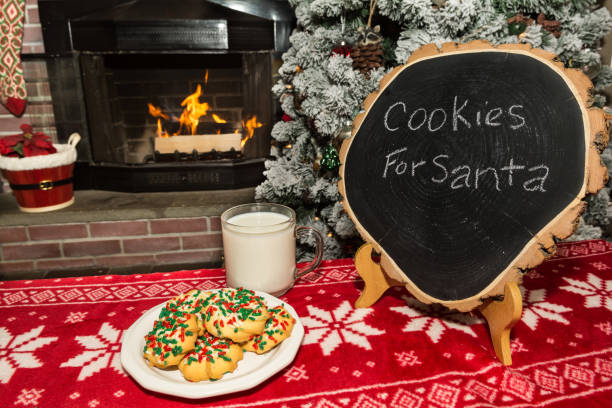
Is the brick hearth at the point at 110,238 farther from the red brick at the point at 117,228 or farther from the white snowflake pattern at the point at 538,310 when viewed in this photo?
the white snowflake pattern at the point at 538,310

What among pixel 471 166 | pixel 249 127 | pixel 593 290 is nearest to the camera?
pixel 471 166

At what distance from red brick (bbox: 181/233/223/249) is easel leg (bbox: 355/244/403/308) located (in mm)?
970

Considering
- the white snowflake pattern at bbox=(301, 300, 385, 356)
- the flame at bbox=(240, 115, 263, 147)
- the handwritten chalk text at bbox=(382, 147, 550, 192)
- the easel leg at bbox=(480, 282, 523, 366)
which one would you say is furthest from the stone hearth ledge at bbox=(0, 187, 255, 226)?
the easel leg at bbox=(480, 282, 523, 366)

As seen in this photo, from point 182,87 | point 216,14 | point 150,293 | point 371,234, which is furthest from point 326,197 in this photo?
point 182,87

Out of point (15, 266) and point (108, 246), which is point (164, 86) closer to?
point (108, 246)

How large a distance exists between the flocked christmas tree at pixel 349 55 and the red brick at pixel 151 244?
549 millimetres

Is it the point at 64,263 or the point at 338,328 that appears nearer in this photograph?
the point at 338,328

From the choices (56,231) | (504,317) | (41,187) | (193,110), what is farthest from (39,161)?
(504,317)

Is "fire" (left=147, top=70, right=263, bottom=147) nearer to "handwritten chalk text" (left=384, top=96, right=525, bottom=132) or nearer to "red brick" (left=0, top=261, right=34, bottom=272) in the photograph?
"red brick" (left=0, top=261, right=34, bottom=272)

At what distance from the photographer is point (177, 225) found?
70.0 inches

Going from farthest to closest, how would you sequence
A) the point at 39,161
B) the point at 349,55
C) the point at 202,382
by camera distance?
the point at 39,161 → the point at 349,55 → the point at 202,382

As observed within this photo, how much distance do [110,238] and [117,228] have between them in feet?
0.18

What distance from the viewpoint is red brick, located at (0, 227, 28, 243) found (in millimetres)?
1727

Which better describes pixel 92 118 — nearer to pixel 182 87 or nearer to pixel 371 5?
pixel 182 87
